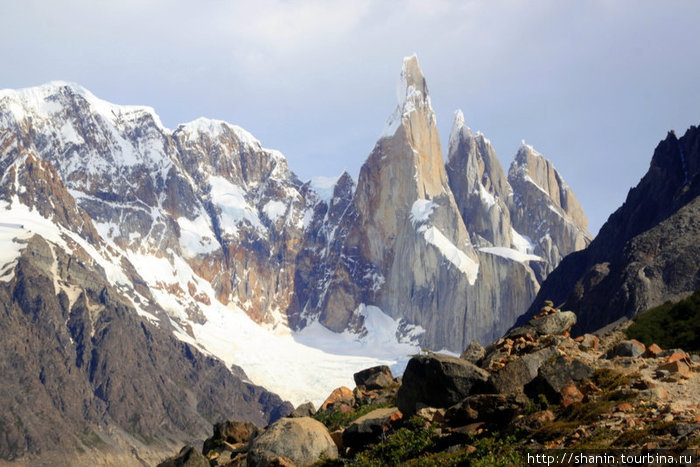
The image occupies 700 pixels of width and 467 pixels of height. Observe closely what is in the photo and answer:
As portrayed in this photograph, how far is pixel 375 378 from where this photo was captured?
3919 cm

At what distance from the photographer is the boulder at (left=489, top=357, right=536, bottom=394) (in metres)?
25.9

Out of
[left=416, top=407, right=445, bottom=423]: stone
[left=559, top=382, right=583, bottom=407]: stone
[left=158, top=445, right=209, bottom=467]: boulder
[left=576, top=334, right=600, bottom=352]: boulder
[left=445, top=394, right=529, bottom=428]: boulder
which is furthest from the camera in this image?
[left=576, top=334, right=600, bottom=352]: boulder

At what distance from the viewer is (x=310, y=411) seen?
123ft

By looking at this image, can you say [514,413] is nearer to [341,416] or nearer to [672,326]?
[341,416]

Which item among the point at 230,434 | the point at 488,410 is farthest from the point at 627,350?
the point at 230,434

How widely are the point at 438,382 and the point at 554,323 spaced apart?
8.08 meters

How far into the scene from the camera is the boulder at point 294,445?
25969 mm

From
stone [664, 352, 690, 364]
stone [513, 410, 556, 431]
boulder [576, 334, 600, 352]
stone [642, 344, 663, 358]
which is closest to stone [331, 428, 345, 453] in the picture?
stone [513, 410, 556, 431]

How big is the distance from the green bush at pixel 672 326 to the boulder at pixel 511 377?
307 inches

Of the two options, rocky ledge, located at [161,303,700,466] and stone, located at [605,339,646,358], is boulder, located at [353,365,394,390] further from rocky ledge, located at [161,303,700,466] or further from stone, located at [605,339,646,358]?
stone, located at [605,339,646,358]

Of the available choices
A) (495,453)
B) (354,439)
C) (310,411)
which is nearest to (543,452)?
(495,453)

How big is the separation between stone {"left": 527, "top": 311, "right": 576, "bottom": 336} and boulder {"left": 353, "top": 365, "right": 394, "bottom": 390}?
8.26 meters

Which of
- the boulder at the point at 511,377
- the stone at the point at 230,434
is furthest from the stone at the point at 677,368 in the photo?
the stone at the point at 230,434

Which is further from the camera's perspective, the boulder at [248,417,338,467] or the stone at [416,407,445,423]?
the boulder at [248,417,338,467]
